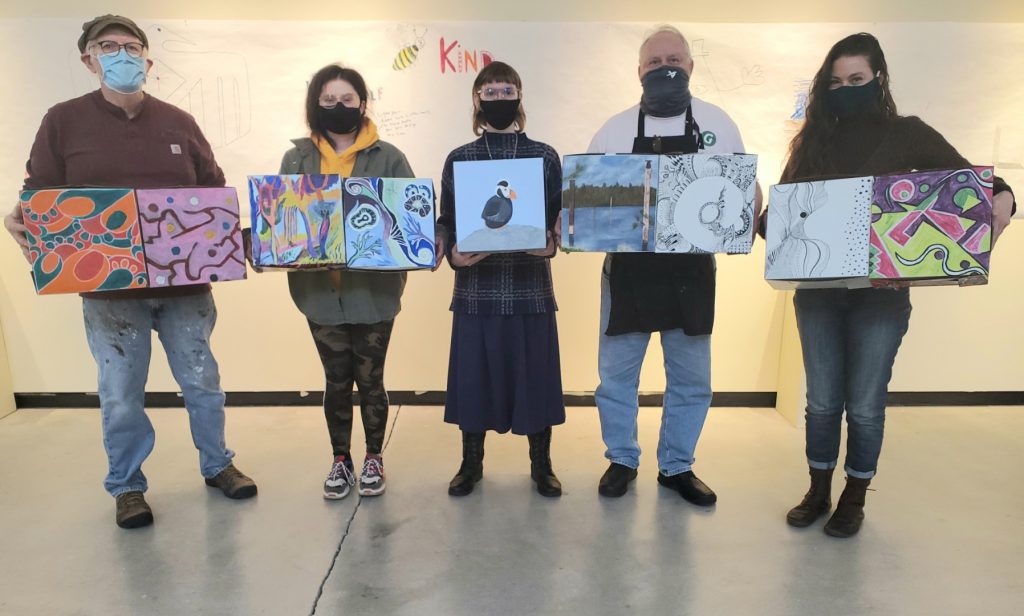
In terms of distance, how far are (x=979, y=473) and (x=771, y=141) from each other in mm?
1682

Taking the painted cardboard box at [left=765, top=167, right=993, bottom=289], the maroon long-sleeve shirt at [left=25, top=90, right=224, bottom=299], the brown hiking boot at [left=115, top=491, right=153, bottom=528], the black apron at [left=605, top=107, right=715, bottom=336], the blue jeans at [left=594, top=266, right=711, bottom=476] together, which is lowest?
the brown hiking boot at [left=115, top=491, right=153, bottom=528]

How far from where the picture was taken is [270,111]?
296 centimetres

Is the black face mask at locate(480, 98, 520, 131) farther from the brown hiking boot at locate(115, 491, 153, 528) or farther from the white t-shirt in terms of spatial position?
the brown hiking boot at locate(115, 491, 153, 528)

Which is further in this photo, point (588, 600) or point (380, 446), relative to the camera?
point (380, 446)

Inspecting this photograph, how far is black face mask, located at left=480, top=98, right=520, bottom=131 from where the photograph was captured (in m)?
1.97

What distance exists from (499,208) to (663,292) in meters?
0.63

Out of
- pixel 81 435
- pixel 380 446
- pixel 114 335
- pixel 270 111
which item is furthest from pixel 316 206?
pixel 81 435

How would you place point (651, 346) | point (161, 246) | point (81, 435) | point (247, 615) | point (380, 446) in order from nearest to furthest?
point (247, 615) → point (161, 246) → point (380, 446) → point (81, 435) → point (651, 346)

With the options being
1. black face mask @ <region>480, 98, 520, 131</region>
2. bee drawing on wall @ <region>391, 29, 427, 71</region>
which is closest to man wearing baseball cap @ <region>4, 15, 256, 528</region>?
black face mask @ <region>480, 98, 520, 131</region>

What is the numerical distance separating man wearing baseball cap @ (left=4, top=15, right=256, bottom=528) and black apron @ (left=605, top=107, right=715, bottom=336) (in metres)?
1.45

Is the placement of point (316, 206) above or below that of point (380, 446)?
above

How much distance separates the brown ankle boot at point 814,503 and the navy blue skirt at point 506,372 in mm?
855

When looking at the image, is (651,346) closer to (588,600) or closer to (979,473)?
(979,473)

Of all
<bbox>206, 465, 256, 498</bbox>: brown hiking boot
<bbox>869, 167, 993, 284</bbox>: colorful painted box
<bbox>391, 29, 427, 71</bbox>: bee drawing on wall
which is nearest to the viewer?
<bbox>869, 167, 993, 284</bbox>: colorful painted box
